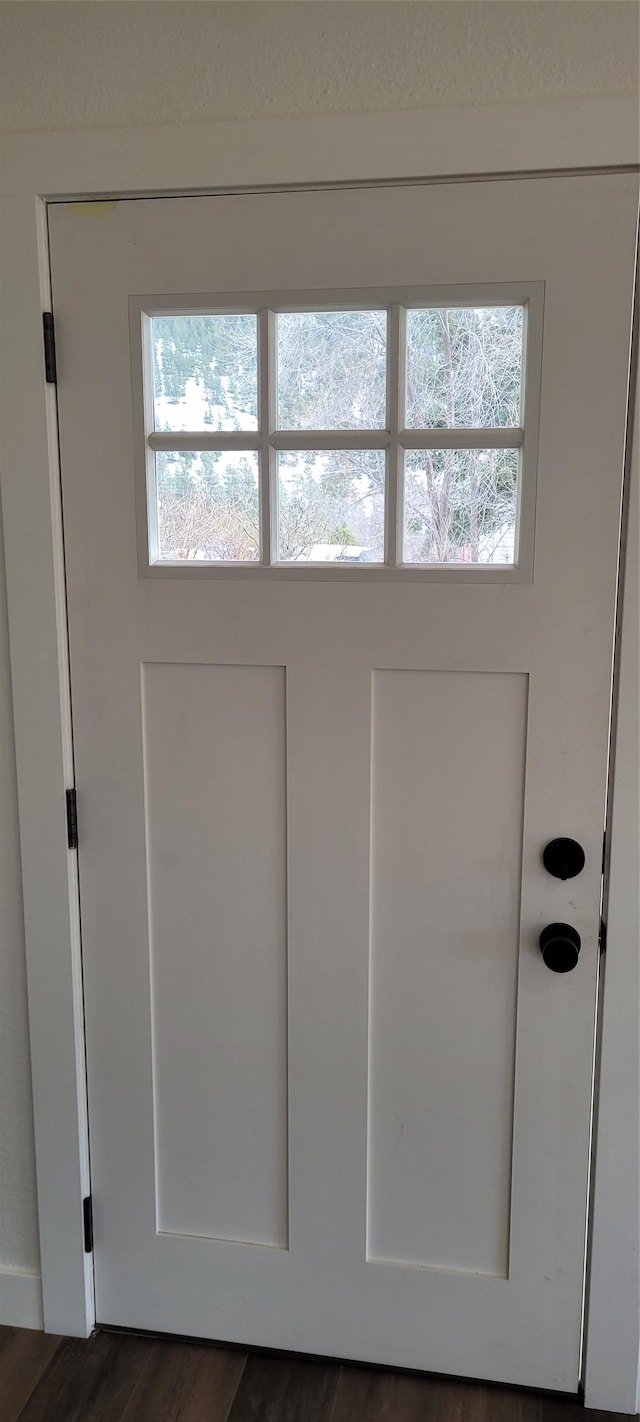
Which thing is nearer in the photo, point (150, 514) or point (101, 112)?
point (101, 112)

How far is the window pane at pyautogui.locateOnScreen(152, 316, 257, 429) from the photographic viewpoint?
1.53m

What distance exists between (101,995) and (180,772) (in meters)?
0.44

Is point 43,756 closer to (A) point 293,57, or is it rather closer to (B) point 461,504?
(B) point 461,504

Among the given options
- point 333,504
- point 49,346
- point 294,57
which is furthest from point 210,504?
point 294,57

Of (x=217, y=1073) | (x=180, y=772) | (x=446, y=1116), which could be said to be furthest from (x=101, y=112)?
(x=446, y=1116)

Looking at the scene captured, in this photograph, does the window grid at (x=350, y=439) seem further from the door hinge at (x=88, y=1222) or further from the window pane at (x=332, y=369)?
the door hinge at (x=88, y=1222)

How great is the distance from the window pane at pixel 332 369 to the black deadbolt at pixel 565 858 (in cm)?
72

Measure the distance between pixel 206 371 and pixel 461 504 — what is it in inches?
18.1

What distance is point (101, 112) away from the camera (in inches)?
58.3

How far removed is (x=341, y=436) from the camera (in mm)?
1515

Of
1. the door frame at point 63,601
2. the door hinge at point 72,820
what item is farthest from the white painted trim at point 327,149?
the door hinge at point 72,820

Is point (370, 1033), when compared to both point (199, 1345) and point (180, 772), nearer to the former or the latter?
point (180, 772)

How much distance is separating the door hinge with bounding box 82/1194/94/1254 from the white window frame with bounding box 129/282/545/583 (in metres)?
1.16

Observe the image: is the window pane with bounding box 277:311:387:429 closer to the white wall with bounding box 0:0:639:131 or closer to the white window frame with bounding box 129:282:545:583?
the white window frame with bounding box 129:282:545:583
